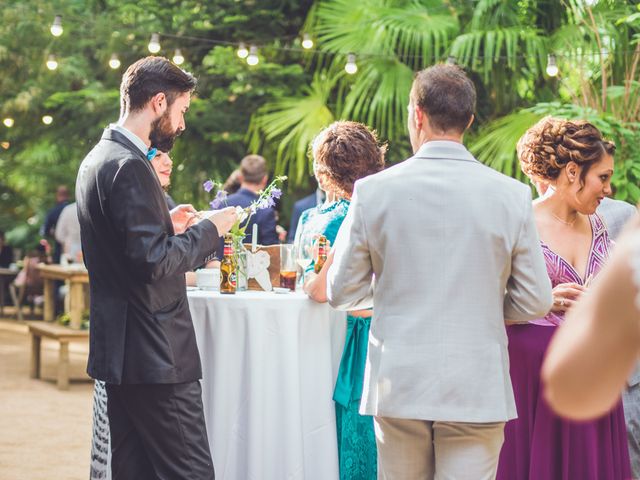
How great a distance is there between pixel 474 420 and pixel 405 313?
0.31 m

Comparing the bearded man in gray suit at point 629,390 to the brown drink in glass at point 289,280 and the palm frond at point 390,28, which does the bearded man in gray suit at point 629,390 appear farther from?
the palm frond at point 390,28

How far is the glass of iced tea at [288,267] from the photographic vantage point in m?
3.94

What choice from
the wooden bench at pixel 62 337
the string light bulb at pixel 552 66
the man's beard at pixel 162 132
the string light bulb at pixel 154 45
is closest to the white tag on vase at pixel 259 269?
the man's beard at pixel 162 132

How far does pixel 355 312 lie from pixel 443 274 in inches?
50.2

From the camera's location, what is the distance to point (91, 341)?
9.67 feet

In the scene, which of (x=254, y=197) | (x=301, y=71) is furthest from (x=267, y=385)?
(x=301, y=71)

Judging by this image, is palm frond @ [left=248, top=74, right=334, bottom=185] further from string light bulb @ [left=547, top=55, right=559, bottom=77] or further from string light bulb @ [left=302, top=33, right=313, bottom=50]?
string light bulb @ [left=547, top=55, right=559, bottom=77]

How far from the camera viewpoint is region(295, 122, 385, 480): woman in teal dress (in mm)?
3666

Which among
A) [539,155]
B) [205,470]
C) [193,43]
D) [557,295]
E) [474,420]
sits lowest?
[205,470]

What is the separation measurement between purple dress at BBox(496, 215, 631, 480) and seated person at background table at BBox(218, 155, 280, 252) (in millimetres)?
3379

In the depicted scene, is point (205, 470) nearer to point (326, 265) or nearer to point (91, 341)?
point (91, 341)

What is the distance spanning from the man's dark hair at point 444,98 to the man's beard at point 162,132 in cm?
82

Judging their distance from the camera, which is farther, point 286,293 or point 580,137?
point 286,293

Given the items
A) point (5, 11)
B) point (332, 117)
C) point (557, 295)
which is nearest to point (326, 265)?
point (557, 295)
